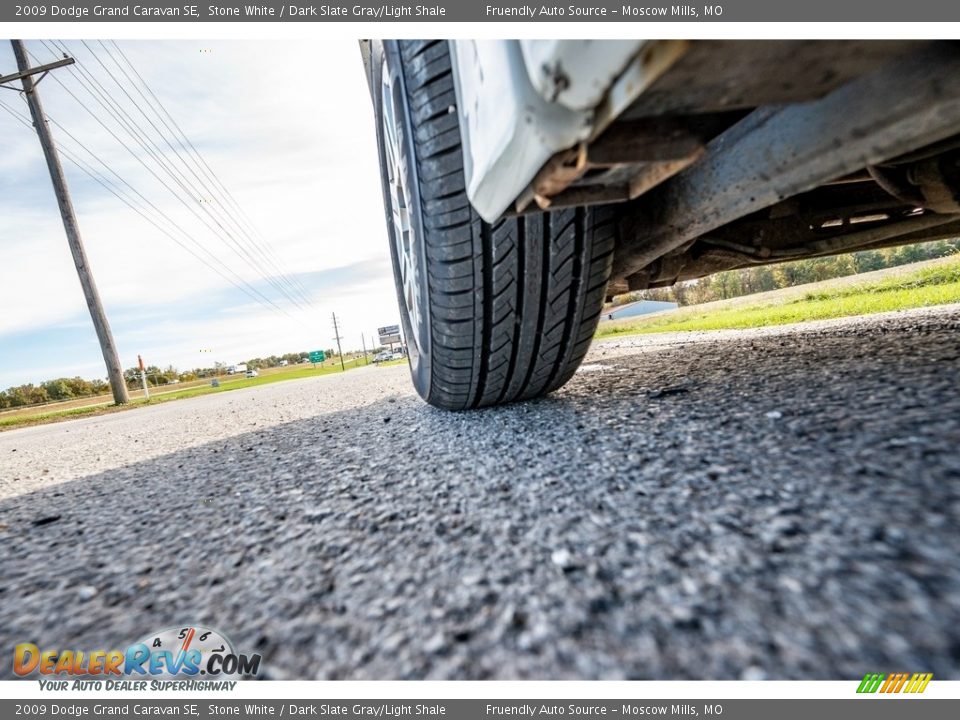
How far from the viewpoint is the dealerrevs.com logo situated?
1.92ft

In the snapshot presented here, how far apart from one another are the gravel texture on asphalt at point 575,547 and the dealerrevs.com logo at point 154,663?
0.02 meters

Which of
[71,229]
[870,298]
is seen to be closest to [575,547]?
[870,298]

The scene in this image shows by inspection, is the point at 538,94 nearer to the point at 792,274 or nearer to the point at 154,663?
the point at 154,663

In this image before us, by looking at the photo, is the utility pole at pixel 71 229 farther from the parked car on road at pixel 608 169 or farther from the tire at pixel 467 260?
the tire at pixel 467 260

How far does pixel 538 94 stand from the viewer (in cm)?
56

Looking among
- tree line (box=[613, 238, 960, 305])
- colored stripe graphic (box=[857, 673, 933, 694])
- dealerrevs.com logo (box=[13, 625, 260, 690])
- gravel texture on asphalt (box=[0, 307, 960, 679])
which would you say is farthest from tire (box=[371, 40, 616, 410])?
tree line (box=[613, 238, 960, 305])

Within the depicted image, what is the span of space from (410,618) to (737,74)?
0.81 metres

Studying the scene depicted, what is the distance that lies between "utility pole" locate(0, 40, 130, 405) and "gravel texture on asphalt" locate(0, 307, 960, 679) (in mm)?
11159

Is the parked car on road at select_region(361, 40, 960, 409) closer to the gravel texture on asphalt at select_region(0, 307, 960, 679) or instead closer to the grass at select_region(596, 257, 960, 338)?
the gravel texture on asphalt at select_region(0, 307, 960, 679)

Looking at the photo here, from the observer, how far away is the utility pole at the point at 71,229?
A: 1000 centimetres

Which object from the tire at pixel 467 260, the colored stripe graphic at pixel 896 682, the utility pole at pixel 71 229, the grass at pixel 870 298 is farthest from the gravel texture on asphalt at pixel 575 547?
the utility pole at pixel 71 229

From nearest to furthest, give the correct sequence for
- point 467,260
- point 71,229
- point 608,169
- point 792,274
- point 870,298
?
point 608,169 < point 467,260 < point 870,298 < point 71,229 < point 792,274

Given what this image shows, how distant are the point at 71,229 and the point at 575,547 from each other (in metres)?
13.9
